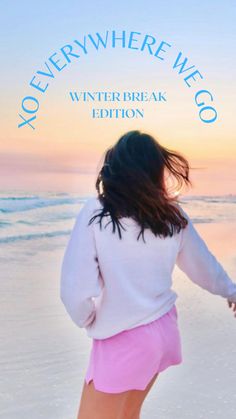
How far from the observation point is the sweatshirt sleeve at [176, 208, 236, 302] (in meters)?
1.59

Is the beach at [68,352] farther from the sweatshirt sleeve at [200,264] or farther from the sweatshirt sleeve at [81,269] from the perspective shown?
the sweatshirt sleeve at [81,269]

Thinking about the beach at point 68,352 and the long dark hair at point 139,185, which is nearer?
the long dark hair at point 139,185

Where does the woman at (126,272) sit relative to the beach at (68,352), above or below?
above

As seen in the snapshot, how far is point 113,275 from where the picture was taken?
146 centimetres

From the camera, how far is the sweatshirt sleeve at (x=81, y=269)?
4.71ft

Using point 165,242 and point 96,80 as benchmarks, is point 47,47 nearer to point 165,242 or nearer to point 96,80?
point 96,80

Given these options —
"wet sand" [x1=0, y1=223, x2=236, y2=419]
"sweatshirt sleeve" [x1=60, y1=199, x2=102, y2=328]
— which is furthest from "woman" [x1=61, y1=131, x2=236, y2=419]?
"wet sand" [x1=0, y1=223, x2=236, y2=419]

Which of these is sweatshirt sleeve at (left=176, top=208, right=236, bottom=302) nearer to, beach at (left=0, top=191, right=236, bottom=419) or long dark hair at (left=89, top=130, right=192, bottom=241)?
long dark hair at (left=89, top=130, right=192, bottom=241)

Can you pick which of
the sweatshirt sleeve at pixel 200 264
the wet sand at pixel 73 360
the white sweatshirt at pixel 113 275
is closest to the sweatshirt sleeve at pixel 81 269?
the white sweatshirt at pixel 113 275

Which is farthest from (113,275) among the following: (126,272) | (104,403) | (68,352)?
(68,352)

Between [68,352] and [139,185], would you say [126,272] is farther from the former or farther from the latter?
[68,352]

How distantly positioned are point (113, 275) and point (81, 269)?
74 mm

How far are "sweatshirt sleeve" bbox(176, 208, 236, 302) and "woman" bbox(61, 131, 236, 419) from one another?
0.14 ft

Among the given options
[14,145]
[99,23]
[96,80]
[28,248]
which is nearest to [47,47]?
[96,80]
